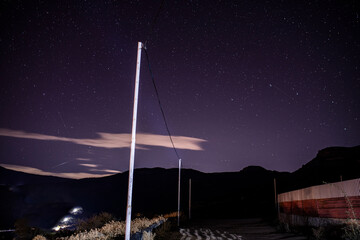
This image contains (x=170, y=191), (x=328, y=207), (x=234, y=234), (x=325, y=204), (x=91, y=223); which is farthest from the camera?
(x=170, y=191)

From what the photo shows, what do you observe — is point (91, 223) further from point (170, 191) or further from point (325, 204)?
point (170, 191)

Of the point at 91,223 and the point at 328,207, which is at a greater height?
the point at 328,207

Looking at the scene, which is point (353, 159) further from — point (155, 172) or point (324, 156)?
point (155, 172)

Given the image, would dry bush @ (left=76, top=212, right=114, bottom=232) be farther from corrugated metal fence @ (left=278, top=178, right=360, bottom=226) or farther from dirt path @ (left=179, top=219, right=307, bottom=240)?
corrugated metal fence @ (left=278, top=178, right=360, bottom=226)

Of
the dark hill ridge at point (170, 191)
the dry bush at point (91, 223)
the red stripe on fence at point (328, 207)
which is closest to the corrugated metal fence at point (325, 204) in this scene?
the red stripe on fence at point (328, 207)

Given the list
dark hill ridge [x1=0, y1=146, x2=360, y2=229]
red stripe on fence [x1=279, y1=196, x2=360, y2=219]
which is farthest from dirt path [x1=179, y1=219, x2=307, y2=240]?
dark hill ridge [x1=0, y1=146, x2=360, y2=229]

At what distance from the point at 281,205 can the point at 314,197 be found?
41.8ft

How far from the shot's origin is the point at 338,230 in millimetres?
14500

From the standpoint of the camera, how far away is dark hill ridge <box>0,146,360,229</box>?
64875 millimetres

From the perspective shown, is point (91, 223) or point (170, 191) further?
point (170, 191)

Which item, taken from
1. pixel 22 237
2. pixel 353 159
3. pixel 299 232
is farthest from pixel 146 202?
pixel 299 232

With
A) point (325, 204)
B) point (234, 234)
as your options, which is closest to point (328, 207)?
point (325, 204)

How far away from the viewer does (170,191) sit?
13275cm

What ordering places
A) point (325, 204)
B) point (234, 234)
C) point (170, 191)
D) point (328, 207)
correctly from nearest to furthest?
point (328, 207) < point (325, 204) < point (234, 234) < point (170, 191)
